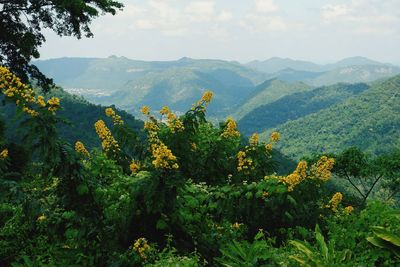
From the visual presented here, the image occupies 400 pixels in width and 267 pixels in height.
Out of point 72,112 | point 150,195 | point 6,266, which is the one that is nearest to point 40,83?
point 6,266

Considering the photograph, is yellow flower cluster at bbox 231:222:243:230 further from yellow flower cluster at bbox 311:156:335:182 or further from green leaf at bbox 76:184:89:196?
green leaf at bbox 76:184:89:196

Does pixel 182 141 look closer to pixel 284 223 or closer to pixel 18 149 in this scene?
pixel 284 223

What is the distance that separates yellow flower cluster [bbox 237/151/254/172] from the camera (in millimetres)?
7682

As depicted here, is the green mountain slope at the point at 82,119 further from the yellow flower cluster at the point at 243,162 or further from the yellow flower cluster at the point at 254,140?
the yellow flower cluster at the point at 243,162

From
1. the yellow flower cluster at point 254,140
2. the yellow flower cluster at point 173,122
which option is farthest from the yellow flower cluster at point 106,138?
the yellow flower cluster at point 254,140

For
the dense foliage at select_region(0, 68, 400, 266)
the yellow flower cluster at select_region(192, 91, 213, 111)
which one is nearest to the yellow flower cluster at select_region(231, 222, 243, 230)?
the dense foliage at select_region(0, 68, 400, 266)

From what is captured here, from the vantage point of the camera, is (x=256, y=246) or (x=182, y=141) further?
(x=182, y=141)

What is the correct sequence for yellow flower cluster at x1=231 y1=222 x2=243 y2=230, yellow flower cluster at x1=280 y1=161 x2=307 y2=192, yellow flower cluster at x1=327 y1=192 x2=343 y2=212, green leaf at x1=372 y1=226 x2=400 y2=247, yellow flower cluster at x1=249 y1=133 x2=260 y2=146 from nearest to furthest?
green leaf at x1=372 y1=226 x2=400 y2=247
yellow flower cluster at x1=280 y1=161 x2=307 y2=192
yellow flower cluster at x1=231 y1=222 x2=243 y2=230
yellow flower cluster at x1=249 y1=133 x2=260 y2=146
yellow flower cluster at x1=327 y1=192 x2=343 y2=212

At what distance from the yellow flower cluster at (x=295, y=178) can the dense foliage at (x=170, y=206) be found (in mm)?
20

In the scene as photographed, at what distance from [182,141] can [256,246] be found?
262cm

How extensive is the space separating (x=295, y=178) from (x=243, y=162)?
1307 millimetres

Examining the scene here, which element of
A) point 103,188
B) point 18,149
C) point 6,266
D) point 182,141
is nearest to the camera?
point 103,188

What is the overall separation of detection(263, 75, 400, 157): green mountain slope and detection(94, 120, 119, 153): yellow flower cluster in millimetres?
135326

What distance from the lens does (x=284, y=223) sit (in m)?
8.03
